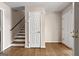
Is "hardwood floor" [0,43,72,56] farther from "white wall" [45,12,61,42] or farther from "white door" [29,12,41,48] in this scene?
"white door" [29,12,41,48]

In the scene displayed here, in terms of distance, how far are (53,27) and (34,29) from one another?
2.11 feet

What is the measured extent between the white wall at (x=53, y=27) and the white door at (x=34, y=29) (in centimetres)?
28

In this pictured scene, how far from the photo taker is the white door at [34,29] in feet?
13.1

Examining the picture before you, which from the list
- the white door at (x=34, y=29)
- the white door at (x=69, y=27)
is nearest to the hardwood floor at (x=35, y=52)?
the white door at (x=69, y=27)

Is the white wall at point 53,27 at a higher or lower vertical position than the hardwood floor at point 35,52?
higher

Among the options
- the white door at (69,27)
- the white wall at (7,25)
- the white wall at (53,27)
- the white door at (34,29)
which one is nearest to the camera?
the white door at (69,27)

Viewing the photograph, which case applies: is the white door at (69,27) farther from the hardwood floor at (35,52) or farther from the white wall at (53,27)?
the white wall at (53,27)

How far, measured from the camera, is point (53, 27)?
15.0ft

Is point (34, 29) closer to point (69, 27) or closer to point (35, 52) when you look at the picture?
point (35, 52)

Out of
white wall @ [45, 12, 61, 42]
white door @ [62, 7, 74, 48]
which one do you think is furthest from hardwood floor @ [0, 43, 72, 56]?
white wall @ [45, 12, 61, 42]

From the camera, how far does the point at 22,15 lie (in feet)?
11.4

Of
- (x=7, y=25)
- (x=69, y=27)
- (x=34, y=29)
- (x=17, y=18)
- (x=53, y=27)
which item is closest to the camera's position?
(x=69, y=27)

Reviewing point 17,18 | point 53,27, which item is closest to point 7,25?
point 17,18

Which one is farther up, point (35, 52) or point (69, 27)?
point (69, 27)
